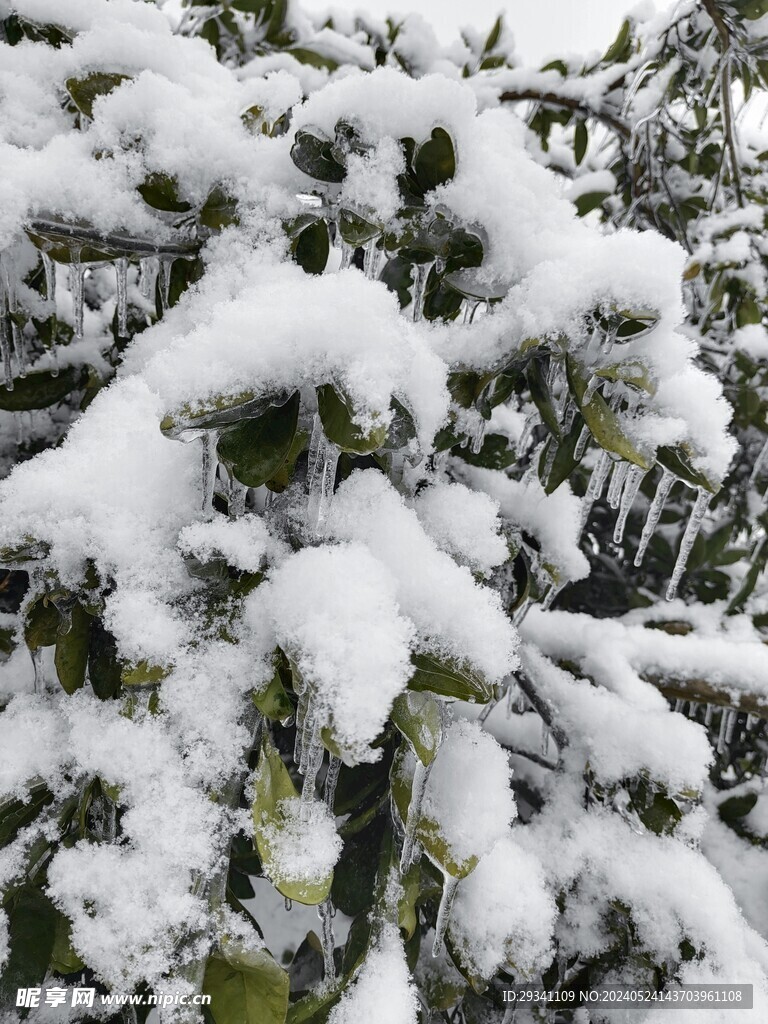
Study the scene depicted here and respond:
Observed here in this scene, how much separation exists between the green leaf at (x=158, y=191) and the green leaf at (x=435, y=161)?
0.90ft

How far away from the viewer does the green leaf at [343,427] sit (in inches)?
17.7

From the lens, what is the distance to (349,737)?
0.44 meters

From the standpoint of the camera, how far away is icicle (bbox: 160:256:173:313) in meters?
0.77

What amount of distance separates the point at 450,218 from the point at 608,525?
124 centimetres

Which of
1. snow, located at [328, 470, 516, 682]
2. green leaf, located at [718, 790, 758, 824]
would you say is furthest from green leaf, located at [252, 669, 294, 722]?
green leaf, located at [718, 790, 758, 824]

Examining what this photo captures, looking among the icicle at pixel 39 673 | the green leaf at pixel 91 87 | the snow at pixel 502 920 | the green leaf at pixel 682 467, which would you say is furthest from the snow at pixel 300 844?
the green leaf at pixel 91 87

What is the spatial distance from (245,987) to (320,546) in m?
0.36

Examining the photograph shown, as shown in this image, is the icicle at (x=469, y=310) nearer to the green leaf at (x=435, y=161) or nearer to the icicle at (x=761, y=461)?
the green leaf at (x=435, y=161)

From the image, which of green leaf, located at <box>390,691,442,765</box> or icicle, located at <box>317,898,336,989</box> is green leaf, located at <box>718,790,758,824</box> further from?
green leaf, located at <box>390,691,442,765</box>

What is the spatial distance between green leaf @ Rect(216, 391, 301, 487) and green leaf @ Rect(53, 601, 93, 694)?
24cm

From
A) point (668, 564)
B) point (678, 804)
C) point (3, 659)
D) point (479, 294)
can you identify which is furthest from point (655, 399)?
point (668, 564)

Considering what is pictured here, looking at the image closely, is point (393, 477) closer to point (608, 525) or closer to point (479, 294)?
point (479, 294)

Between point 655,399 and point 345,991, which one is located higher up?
point 655,399

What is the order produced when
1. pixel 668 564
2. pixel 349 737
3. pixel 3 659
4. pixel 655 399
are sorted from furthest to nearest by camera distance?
pixel 668 564
pixel 3 659
pixel 655 399
pixel 349 737
